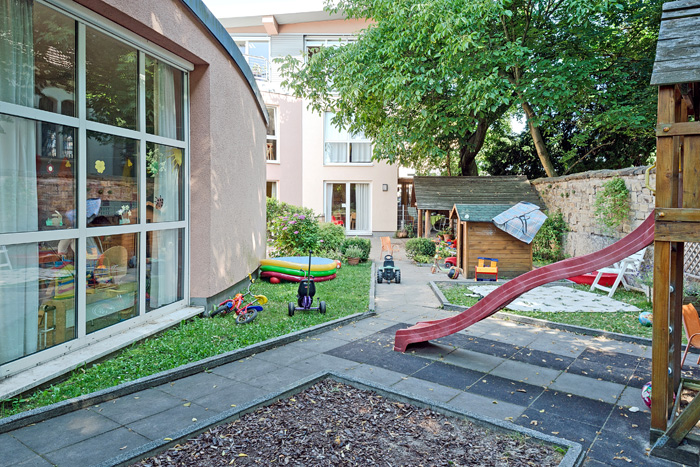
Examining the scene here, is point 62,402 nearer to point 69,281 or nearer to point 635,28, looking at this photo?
point 69,281

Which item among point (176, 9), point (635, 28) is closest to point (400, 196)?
point (635, 28)

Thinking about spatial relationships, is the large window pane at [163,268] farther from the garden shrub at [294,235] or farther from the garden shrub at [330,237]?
the garden shrub at [330,237]

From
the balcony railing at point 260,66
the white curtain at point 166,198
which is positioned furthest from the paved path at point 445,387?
the balcony railing at point 260,66

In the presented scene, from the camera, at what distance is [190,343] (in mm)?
5043

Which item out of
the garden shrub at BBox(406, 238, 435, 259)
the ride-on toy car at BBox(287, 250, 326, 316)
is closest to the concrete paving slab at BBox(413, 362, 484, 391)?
the ride-on toy car at BBox(287, 250, 326, 316)

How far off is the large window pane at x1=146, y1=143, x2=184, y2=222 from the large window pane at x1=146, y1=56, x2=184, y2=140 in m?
0.25

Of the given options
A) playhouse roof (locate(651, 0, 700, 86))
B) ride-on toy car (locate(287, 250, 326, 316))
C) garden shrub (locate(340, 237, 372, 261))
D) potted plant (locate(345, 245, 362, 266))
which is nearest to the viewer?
playhouse roof (locate(651, 0, 700, 86))

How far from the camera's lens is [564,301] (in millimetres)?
8203

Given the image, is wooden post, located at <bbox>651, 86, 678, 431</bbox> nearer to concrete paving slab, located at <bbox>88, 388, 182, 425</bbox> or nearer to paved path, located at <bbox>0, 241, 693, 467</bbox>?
paved path, located at <bbox>0, 241, 693, 467</bbox>

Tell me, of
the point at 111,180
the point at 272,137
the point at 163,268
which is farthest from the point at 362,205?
the point at 111,180

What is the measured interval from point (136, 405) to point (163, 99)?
13.1 feet

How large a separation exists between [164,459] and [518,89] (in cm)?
1434

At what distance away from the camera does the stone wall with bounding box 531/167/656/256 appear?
9.84 metres

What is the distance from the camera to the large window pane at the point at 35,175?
3.64 metres
